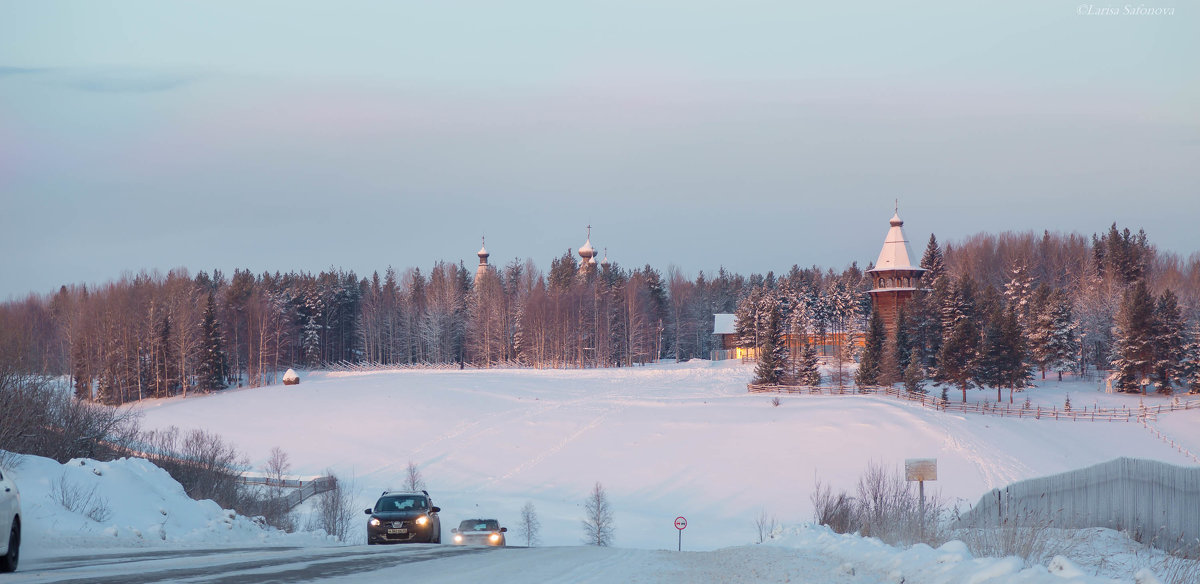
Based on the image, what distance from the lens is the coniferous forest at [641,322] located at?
8150cm

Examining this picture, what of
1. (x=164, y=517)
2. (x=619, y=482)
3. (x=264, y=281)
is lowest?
Result: (x=619, y=482)

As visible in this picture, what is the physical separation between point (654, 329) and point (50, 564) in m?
115

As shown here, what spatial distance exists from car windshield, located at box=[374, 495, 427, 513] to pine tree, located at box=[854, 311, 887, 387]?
209 feet

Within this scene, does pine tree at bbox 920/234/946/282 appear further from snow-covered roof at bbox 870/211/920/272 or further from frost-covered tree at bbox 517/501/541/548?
frost-covered tree at bbox 517/501/541/548

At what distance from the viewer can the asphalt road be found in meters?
10.2

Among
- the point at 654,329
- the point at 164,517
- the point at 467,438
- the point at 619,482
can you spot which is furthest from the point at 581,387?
the point at 164,517

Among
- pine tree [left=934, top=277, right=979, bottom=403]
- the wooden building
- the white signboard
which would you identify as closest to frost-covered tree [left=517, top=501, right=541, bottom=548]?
the white signboard

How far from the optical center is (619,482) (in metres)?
52.8

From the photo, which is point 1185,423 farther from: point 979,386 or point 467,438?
point 467,438

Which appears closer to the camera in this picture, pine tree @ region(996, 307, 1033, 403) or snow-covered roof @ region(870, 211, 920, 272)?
pine tree @ region(996, 307, 1033, 403)

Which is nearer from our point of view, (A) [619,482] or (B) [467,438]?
(A) [619,482]

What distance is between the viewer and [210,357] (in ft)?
314

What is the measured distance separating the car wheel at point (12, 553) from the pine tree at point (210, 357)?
89898mm

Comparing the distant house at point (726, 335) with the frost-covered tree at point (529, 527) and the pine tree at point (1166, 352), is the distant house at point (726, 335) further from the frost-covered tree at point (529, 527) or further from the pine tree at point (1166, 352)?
the frost-covered tree at point (529, 527)
